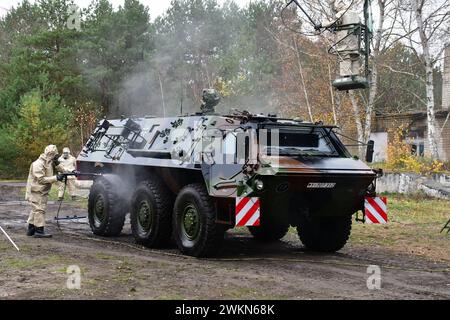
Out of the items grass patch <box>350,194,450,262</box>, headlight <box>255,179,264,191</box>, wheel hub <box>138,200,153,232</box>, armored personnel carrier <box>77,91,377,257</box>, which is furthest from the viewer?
grass patch <box>350,194,450,262</box>

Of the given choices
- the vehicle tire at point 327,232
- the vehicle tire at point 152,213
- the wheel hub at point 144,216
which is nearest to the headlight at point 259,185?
the vehicle tire at point 327,232

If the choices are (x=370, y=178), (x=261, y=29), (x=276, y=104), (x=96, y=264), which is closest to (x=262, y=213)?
(x=370, y=178)

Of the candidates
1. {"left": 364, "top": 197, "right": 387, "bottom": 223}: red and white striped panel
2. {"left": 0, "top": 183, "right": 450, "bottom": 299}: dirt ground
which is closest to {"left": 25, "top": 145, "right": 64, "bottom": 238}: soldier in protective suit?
{"left": 0, "top": 183, "right": 450, "bottom": 299}: dirt ground

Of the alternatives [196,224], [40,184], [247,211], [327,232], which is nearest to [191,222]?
[196,224]

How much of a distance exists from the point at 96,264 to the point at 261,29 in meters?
31.9

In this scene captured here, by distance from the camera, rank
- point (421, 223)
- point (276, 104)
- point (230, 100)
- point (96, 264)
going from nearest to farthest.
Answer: point (96, 264) → point (421, 223) → point (230, 100) → point (276, 104)

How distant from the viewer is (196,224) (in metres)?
8.57

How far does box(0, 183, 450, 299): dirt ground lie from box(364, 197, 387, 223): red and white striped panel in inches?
22.0

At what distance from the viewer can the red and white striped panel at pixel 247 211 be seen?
26.1 feet

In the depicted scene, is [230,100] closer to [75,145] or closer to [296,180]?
[75,145]

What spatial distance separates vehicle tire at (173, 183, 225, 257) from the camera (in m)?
8.30

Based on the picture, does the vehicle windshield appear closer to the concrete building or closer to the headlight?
the headlight

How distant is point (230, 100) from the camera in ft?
99.7

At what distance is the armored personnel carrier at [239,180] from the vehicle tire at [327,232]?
0.05 feet
